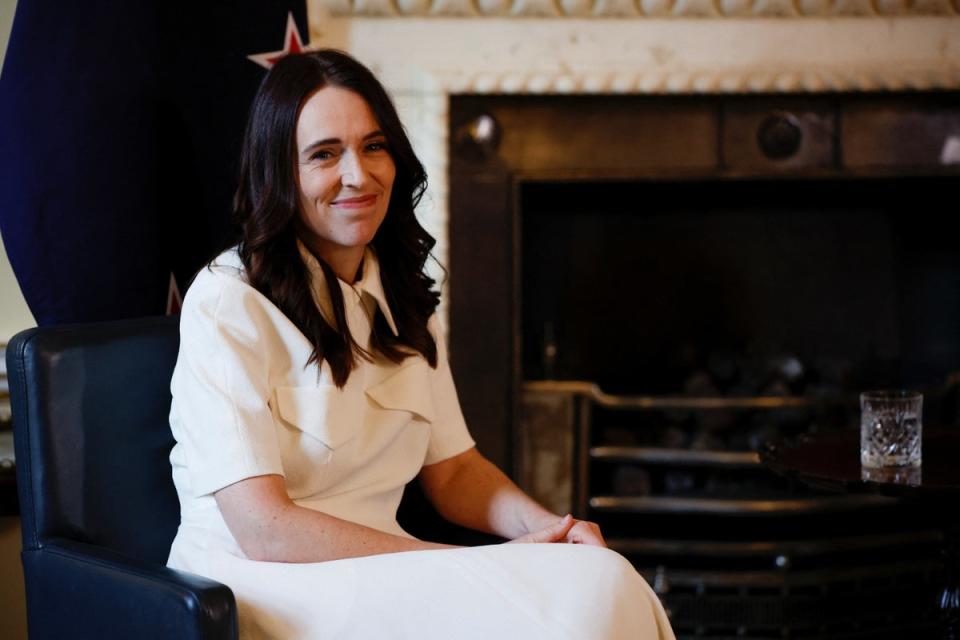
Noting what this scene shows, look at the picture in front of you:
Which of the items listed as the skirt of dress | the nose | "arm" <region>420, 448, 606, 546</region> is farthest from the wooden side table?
the nose

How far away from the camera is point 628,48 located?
259cm

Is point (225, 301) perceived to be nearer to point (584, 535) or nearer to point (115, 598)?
point (115, 598)

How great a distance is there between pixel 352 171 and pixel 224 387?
1.02ft

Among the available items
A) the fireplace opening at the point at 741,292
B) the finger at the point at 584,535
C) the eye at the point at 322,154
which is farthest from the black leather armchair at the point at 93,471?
the fireplace opening at the point at 741,292

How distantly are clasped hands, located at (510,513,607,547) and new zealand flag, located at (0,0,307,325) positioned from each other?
2.76 feet

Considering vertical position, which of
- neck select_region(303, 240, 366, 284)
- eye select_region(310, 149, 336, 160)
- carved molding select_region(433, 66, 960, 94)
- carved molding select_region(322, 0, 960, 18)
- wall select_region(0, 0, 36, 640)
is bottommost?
wall select_region(0, 0, 36, 640)

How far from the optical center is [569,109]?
2684mm

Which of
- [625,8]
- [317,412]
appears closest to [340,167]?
[317,412]

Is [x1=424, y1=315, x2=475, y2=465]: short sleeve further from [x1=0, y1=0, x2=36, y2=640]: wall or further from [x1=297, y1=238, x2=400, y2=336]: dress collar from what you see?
[x1=0, y1=0, x2=36, y2=640]: wall

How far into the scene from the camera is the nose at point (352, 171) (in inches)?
55.3

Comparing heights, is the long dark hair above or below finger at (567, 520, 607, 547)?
above

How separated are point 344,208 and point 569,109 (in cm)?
136

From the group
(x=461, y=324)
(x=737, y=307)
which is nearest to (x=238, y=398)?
(x=461, y=324)

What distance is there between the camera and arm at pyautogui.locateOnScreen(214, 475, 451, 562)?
128 centimetres
